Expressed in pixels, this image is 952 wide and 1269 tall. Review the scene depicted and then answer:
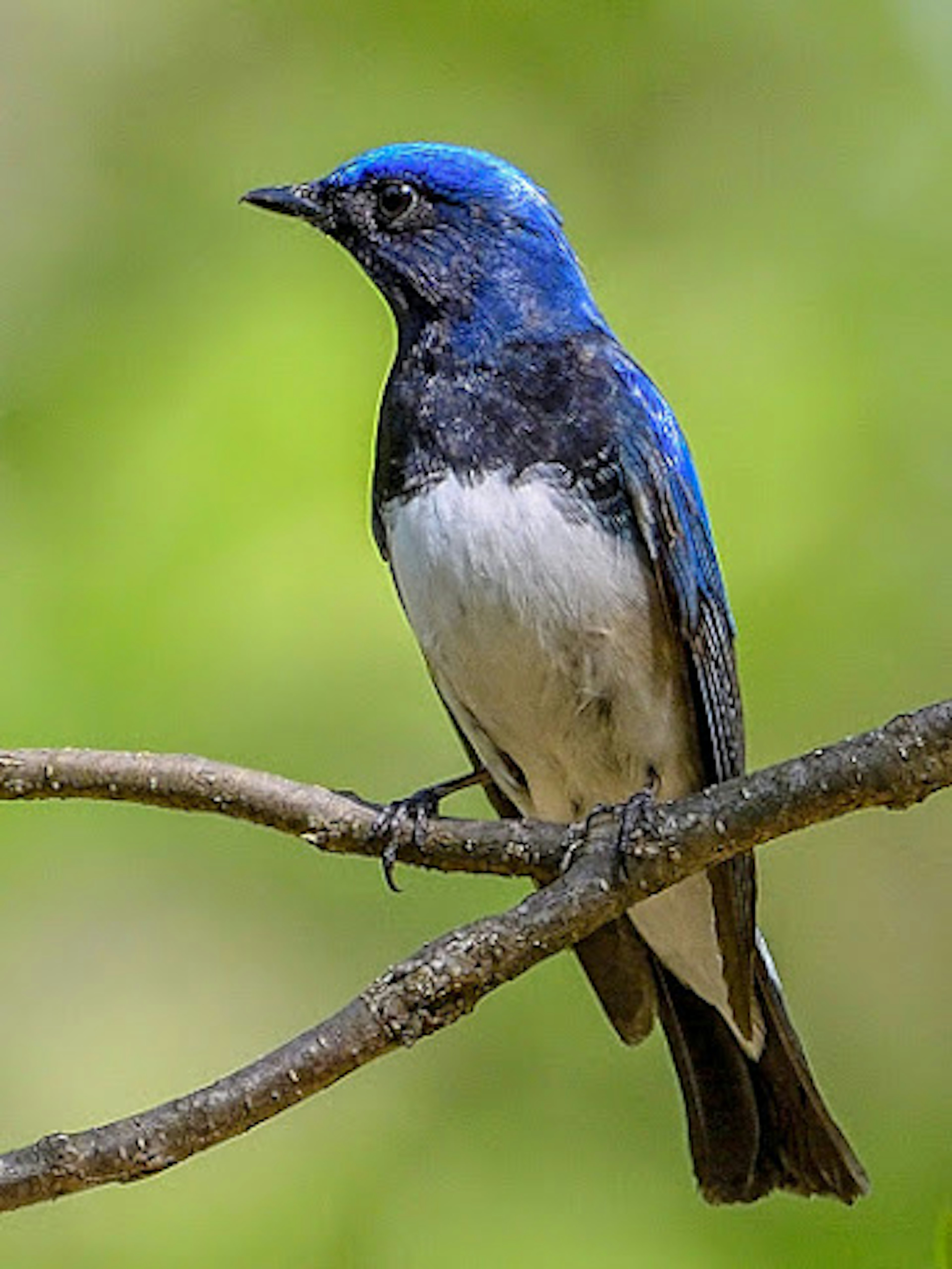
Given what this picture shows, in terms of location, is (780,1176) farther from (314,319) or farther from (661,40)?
(661,40)

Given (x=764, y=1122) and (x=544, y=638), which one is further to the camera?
(x=764, y=1122)

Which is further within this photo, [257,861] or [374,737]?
[257,861]

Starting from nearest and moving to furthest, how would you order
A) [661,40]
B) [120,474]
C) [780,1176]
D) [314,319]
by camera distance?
[780,1176] < [120,474] < [314,319] < [661,40]

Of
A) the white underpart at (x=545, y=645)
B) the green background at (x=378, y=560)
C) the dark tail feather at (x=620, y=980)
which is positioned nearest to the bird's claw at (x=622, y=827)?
the white underpart at (x=545, y=645)

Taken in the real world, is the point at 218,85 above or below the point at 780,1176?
above

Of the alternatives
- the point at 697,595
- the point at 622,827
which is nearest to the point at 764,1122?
the point at 697,595

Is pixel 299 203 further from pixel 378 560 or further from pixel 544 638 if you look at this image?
pixel 544 638

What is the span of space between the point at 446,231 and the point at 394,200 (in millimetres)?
133

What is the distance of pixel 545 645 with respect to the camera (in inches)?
163

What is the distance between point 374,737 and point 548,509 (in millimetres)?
1207

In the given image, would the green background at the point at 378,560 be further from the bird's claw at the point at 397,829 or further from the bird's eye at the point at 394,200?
the bird's claw at the point at 397,829

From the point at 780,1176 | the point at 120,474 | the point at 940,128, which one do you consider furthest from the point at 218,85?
the point at 780,1176

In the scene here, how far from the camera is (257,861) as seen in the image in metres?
5.50

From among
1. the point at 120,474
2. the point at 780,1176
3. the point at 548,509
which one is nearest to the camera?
the point at 548,509
